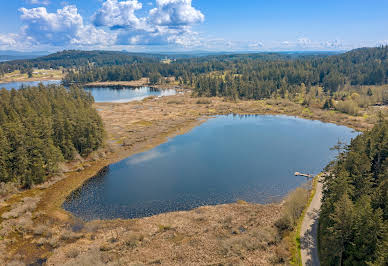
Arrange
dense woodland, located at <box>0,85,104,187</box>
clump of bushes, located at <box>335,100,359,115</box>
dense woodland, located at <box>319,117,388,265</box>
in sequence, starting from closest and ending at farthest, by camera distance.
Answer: dense woodland, located at <box>319,117,388,265</box> < dense woodland, located at <box>0,85,104,187</box> < clump of bushes, located at <box>335,100,359,115</box>

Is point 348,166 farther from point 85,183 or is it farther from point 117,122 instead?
point 117,122

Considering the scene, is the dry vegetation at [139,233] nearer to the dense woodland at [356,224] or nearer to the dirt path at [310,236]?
the dirt path at [310,236]

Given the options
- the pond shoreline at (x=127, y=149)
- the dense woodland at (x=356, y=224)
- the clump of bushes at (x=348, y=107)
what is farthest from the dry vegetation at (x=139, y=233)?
the clump of bushes at (x=348, y=107)

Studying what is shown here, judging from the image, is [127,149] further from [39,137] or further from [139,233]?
[139,233]

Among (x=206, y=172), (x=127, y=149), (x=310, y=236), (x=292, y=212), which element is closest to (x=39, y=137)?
(x=127, y=149)

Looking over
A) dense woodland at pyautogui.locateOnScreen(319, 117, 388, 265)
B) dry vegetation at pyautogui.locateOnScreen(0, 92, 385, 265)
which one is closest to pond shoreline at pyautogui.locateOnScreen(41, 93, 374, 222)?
dry vegetation at pyautogui.locateOnScreen(0, 92, 385, 265)

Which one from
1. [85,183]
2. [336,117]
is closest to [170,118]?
[85,183]

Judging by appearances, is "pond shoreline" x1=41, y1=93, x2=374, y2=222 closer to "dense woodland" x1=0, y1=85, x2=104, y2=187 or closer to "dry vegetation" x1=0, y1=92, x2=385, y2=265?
"dry vegetation" x1=0, y1=92, x2=385, y2=265
